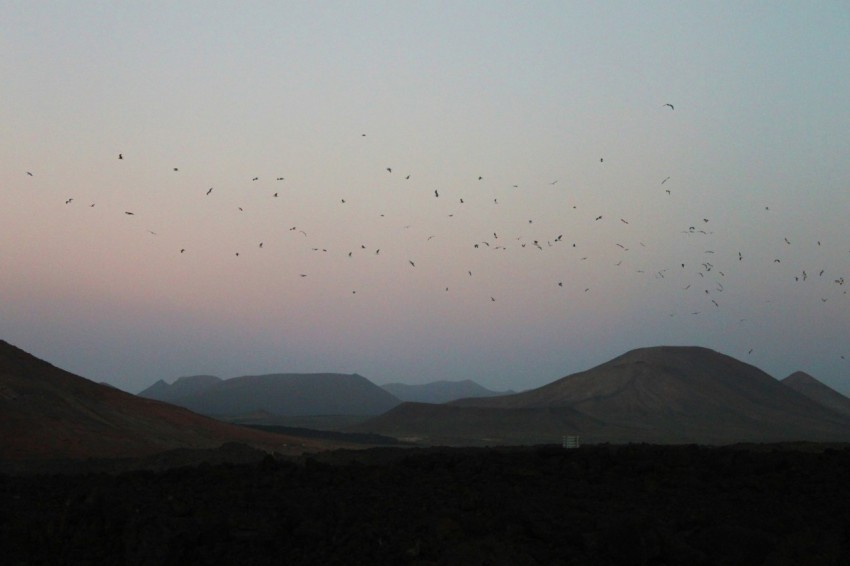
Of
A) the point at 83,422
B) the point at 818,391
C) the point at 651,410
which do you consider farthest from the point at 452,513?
the point at 818,391

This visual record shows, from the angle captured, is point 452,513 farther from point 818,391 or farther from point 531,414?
point 818,391

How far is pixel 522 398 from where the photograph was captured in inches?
5285

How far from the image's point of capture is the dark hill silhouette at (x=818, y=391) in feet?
527

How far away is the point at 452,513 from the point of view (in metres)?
14.0

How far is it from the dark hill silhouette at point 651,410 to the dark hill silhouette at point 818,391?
98.4ft

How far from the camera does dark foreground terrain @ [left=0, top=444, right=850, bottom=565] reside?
39.0 ft

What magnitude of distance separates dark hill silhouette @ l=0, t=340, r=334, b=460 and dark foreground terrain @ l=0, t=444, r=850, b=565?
2871 cm

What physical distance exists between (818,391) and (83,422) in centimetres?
15210

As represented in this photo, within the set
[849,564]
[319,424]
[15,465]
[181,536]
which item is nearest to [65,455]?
[15,465]

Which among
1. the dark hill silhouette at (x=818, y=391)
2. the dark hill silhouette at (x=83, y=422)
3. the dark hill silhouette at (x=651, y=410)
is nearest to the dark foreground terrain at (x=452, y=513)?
the dark hill silhouette at (x=83, y=422)

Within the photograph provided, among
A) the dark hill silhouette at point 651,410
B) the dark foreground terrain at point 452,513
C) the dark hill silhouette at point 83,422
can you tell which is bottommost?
the dark foreground terrain at point 452,513

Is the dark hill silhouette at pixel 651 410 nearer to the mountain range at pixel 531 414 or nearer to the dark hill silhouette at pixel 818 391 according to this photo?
the mountain range at pixel 531 414

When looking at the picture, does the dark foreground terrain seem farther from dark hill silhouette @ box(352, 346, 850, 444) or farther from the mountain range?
dark hill silhouette @ box(352, 346, 850, 444)

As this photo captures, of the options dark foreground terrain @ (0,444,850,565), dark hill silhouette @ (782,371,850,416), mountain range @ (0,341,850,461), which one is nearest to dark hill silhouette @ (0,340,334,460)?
mountain range @ (0,341,850,461)
